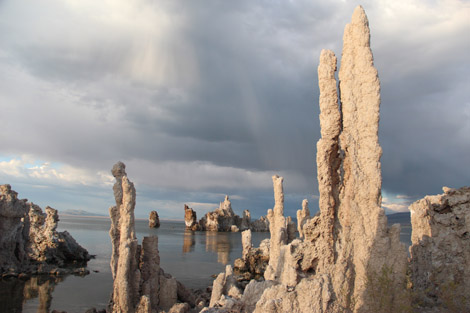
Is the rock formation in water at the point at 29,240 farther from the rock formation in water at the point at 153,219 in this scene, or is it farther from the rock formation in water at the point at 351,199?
the rock formation in water at the point at 153,219

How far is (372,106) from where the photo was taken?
11.4 m

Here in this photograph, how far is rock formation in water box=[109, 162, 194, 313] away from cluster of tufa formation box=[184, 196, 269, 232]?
104m

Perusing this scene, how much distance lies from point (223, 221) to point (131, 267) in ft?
357

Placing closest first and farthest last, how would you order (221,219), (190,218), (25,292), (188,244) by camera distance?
(25,292) < (188,244) < (221,219) < (190,218)

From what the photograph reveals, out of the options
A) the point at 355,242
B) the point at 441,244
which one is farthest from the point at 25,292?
the point at 441,244

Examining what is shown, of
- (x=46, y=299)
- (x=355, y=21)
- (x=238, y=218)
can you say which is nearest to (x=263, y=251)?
(x=46, y=299)

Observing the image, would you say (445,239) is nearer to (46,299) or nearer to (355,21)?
(355,21)

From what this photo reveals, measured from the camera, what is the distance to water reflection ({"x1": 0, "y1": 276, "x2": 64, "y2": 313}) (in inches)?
915

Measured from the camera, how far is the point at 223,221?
12538cm

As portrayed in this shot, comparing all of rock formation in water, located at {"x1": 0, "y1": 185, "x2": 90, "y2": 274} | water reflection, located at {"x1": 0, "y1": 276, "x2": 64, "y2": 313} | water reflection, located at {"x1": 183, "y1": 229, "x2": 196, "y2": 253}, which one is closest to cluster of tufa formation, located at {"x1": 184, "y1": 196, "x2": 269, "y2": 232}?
water reflection, located at {"x1": 183, "y1": 229, "x2": 196, "y2": 253}

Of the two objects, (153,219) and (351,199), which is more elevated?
(351,199)

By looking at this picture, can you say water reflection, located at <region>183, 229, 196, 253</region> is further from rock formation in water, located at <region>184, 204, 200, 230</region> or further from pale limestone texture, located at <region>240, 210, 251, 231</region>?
pale limestone texture, located at <region>240, 210, 251, 231</region>

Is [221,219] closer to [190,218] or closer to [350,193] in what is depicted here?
[190,218]

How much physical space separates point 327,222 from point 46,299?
71.3 feet
